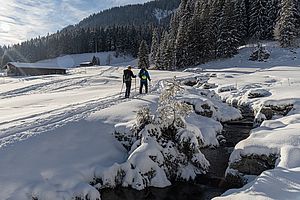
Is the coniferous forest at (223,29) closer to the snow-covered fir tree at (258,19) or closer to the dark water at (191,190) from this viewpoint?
the snow-covered fir tree at (258,19)

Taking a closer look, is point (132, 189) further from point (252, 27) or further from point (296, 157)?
point (252, 27)

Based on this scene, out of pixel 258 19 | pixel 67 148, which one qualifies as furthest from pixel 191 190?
pixel 258 19

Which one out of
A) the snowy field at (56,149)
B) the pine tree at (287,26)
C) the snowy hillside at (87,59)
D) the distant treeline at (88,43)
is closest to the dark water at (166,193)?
the snowy field at (56,149)

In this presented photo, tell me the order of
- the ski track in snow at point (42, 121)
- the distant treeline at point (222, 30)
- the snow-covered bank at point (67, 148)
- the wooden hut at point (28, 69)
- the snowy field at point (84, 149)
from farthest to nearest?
1. the wooden hut at point (28, 69)
2. the distant treeline at point (222, 30)
3. the ski track in snow at point (42, 121)
4. the snow-covered bank at point (67, 148)
5. the snowy field at point (84, 149)

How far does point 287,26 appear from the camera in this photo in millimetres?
60938

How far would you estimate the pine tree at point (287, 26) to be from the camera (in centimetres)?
6044

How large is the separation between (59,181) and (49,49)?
14196 cm

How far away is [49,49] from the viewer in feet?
485

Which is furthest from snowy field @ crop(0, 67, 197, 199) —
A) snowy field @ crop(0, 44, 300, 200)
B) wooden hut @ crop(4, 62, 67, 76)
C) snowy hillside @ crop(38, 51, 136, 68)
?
snowy hillside @ crop(38, 51, 136, 68)

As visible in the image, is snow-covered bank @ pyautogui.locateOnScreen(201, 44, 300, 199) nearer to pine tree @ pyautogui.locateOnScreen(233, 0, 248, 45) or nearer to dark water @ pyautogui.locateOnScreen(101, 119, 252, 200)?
dark water @ pyautogui.locateOnScreen(101, 119, 252, 200)

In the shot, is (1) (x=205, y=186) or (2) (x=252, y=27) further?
(2) (x=252, y=27)

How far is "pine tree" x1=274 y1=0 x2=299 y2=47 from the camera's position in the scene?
60.4 meters

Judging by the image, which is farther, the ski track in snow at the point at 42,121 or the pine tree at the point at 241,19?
the pine tree at the point at 241,19

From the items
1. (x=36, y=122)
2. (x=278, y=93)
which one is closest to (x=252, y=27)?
(x=278, y=93)
